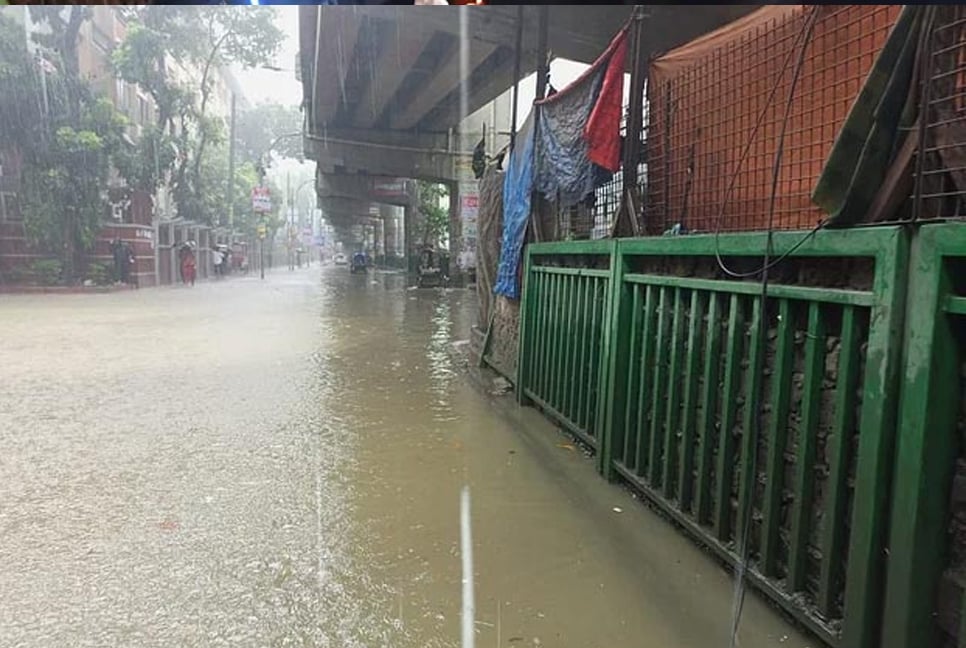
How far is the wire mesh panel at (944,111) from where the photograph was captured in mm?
1874

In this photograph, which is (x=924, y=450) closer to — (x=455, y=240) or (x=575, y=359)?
(x=575, y=359)

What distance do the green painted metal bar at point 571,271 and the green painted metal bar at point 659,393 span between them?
75 centimetres

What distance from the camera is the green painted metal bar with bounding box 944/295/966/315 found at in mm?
1657

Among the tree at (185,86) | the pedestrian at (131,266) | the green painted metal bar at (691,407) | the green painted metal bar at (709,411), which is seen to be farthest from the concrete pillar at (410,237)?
the green painted metal bar at (709,411)

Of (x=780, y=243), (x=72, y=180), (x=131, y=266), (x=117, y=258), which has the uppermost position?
(x=72, y=180)

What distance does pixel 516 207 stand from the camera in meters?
6.20

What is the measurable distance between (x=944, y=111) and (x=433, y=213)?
27255 mm

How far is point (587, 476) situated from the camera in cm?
392

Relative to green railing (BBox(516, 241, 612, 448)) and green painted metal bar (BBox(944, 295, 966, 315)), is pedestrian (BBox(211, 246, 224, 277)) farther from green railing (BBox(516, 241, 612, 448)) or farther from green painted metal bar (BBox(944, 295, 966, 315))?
green painted metal bar (BBox(944, 295, 966, 315))

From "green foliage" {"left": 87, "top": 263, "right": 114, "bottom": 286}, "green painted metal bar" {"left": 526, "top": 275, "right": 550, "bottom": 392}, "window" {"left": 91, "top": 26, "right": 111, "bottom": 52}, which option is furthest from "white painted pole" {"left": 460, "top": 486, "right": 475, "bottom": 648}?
"window" {"left": 91, "top": 26, "right": 111, "bottom": 52}

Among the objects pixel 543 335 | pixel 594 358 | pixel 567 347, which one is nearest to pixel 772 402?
pixel 594 358

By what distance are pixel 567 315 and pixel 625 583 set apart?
7.79 feet

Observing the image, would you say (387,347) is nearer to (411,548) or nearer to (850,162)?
(411,548)

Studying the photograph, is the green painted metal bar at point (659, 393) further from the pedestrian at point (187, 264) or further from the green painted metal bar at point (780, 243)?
the pedestrian at point (187, 264)
